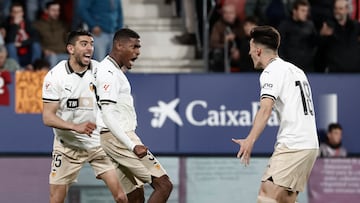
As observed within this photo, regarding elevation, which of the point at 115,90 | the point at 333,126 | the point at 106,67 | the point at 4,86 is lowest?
the point at 333,126

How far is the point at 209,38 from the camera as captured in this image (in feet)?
59.1

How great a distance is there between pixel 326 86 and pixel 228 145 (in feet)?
4.88

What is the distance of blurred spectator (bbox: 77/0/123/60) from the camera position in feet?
57.2

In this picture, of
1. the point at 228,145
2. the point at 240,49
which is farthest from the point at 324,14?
the point at 228,145

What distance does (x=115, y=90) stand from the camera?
11.8 meters

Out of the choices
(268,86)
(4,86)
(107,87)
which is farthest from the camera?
(4,86)

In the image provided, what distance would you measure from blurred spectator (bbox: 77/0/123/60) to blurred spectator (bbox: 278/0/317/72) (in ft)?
7.75

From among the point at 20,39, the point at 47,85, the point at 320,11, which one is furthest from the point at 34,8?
the point at 47,85

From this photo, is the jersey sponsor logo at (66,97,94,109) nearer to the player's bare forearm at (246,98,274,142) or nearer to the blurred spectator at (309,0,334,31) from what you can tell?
the player's bare forearm at (246,98,274,142)

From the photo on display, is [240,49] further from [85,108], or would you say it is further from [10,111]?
[85,108]

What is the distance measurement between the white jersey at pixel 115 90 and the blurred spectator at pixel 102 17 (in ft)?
17.8

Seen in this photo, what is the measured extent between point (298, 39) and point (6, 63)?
13.1 feet

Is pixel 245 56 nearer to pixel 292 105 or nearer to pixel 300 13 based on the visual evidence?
pixel 300 13

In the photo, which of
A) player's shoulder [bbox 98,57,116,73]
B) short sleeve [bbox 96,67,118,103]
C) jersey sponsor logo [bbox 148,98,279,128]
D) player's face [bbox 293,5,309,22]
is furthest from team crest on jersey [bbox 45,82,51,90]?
player's face [bbox 293,5,309,22]
